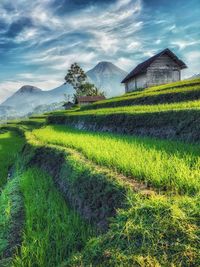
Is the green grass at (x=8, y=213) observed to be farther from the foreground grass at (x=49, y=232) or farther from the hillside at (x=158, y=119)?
the hillside at (x=158, y=119)

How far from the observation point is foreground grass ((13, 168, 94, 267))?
3521mm

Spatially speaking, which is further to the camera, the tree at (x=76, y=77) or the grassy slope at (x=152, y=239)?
the tree at (x=76, y=77)

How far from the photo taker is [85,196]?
493 cm

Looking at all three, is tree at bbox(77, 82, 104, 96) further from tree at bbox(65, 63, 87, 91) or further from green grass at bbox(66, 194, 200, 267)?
green grass at bbox(66, 194, 200, 267)

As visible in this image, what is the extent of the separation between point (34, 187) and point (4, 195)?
0.64 m

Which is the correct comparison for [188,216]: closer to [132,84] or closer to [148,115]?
[148,115]

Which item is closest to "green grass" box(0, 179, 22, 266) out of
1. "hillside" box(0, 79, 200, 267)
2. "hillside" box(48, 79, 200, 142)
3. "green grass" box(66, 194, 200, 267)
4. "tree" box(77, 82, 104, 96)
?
"hillside" box(0, 79, 200, 267)

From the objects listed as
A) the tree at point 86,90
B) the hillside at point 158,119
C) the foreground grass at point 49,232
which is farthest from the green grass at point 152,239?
the tree at point 86,90

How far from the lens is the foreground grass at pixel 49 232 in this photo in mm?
3521

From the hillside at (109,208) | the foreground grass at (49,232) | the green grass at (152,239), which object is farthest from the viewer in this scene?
the foreground grass at (49,232)

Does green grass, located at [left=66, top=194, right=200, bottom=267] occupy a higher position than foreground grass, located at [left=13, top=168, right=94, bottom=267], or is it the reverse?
green grass, located at [left=66, top=194, right=200, bottom=267]

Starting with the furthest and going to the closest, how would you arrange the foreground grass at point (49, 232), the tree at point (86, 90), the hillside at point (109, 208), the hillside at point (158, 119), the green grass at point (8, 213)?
the tree at point (86, 90)
the hillside at point (158, 119)
the green grass at point (8, 213)
the foreground grass at point (49, 232)
the hillside at point (109, 208)

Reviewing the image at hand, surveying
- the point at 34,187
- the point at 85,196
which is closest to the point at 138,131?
the point at 34,187

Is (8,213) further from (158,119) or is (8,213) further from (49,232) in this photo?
(158,119)
